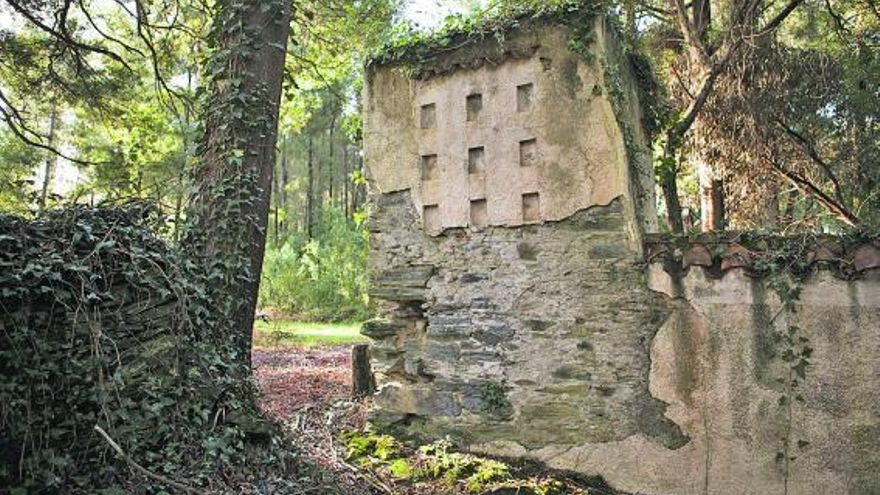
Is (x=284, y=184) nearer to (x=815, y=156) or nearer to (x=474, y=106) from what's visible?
(x=815, y=156)

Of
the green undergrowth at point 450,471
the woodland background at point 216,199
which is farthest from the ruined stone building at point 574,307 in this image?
the woodland background at point 216,199

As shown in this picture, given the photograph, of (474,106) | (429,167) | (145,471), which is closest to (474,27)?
(474,106)

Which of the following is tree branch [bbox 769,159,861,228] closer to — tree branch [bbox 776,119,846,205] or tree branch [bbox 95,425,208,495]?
tree branch [bbox 776,119,846,205]

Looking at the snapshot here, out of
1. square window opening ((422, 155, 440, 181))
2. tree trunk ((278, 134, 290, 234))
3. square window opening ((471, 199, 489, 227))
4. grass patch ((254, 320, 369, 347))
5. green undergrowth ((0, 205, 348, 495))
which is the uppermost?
tree trunk ((278, 134, 290, 234))

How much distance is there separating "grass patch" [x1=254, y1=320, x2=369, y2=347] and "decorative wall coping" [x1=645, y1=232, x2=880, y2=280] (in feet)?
26.1

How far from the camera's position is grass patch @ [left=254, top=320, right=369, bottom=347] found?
13.3 metres

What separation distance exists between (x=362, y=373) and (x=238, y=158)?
3.39 m

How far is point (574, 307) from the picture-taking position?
493 cm

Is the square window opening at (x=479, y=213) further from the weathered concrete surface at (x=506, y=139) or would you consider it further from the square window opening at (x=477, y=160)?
the square window opening at (x=477, y=160)

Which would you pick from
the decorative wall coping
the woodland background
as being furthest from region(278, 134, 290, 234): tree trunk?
the decorative wall coping

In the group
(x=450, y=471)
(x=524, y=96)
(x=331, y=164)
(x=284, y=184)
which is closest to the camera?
(x=450, y=471)

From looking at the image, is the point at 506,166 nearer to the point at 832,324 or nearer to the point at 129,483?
the point at 832,324

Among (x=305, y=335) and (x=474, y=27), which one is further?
(x=305, y=335)

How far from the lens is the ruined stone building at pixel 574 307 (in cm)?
429
